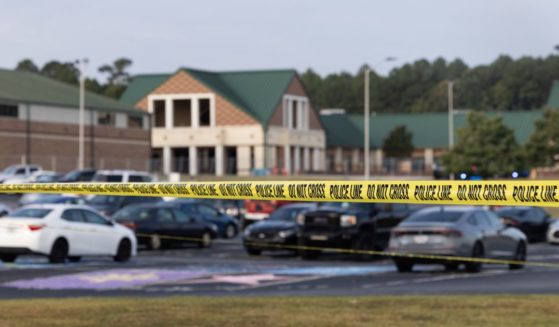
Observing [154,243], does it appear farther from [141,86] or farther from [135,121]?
[141,86]

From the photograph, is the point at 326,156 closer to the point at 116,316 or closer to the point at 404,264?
the point at 404,264

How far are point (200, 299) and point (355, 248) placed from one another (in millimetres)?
14552

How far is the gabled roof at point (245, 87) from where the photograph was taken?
9919 cm

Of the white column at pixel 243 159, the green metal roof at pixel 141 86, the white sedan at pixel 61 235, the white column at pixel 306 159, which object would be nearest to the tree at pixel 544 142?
the white column at pixel 243 159

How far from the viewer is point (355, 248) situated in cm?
3066

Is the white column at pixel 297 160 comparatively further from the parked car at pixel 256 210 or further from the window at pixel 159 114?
the parked car at pixel 256 210

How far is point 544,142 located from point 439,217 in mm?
66938

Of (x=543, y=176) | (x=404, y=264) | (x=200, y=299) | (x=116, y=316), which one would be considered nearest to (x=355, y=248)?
(x=404, y=264)

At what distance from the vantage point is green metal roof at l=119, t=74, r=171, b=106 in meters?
102

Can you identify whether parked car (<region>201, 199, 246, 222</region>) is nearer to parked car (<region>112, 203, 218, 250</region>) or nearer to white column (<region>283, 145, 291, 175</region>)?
parked car (<region>112, 203, 218, 250</region>)

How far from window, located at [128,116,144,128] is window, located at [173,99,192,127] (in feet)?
18.9

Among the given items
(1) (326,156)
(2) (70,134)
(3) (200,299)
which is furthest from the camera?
(1) (326,156)

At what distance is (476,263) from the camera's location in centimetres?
2464

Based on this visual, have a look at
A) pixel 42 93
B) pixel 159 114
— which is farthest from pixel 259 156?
pixel 42 93
